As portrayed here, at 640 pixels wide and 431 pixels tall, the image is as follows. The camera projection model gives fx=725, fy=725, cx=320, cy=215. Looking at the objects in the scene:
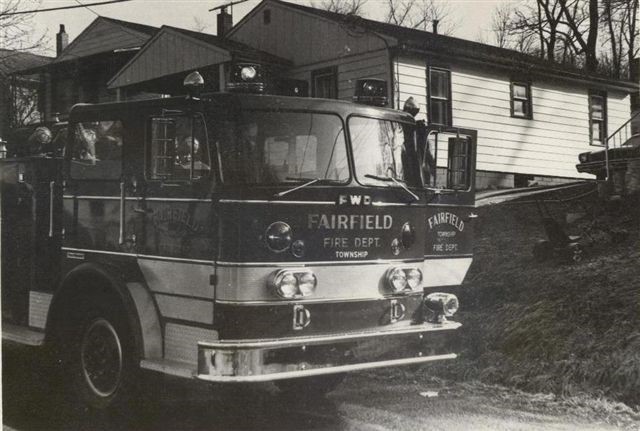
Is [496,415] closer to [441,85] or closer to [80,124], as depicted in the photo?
[80,124]

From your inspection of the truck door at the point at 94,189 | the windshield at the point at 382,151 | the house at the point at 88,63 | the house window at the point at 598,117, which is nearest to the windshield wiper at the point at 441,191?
the windshield at the point at 382,151

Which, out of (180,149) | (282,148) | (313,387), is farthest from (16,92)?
(313,387)

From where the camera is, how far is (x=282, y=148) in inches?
201

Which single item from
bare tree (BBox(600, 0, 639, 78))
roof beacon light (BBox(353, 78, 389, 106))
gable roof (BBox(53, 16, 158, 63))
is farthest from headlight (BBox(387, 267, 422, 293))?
gable roof (BBox(53, 16, 158, 63))

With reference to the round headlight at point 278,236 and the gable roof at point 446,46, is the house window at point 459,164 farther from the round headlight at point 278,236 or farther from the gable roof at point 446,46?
the gable roof at point 446,46

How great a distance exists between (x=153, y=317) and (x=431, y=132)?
2775 millimetres

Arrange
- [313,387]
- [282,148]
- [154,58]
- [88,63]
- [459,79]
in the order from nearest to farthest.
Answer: [282,148], [313,387], [88,63], [154,58], [459,79]

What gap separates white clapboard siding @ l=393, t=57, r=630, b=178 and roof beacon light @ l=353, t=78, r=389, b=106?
850 centimetres

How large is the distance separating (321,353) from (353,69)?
36.2 feet

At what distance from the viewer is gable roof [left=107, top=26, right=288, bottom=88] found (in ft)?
48.9

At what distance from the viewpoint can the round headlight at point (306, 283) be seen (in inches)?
194

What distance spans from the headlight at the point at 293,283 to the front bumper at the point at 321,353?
0.31m

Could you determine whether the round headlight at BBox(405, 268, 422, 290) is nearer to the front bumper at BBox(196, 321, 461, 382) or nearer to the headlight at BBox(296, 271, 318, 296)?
the front bumper at BBox(196, 321, 461, 382)

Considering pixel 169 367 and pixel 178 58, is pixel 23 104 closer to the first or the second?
pixel 169 367
